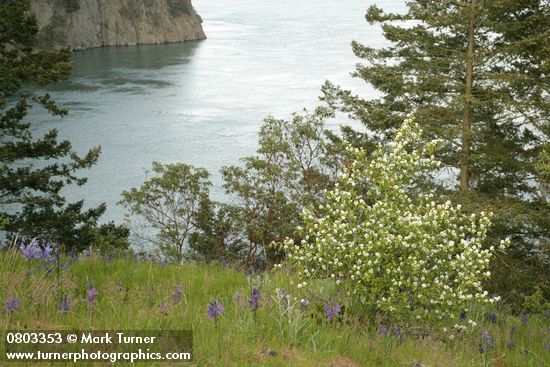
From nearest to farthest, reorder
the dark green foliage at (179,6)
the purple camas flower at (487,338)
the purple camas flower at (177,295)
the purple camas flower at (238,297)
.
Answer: the purple camas flower at (177,295) → the purple camas flower at (238,297) → the purple camas flower at (487,338) → the dark green foliage at (179,6)

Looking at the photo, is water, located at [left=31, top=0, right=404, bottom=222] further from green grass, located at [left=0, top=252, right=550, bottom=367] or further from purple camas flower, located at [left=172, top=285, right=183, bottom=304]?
purple camas flower, located at [left=172, top=285, right=183, bottom=304]

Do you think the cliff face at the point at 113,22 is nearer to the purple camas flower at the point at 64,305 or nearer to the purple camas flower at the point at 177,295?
the purple camas flower at the point at 177,295

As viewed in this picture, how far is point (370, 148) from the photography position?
28.5 metres

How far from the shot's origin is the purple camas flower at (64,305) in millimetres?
4997

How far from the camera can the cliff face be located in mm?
136250

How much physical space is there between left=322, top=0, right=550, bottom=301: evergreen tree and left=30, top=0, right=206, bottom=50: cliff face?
115 metres

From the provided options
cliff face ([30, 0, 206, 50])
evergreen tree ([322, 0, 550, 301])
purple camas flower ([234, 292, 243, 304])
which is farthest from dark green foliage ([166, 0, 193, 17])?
purple camas flower ([234, 292, 243, 304])

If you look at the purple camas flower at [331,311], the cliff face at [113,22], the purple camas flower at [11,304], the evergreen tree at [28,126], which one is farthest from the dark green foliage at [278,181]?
the cliff face at [113,22]

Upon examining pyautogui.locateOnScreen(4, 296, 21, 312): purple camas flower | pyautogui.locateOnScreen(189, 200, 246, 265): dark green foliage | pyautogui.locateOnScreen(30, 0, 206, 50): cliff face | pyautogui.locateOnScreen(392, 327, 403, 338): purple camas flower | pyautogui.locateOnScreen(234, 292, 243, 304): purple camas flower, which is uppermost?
pyautogui.locateOnScreen(30, 0, 206, 50): cliff face

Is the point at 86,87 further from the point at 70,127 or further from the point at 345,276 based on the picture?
the point at 345,276

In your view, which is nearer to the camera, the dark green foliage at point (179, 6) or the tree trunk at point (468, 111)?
the tree trunk at point (468, 111)

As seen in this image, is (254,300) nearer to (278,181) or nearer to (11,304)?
(11,304)

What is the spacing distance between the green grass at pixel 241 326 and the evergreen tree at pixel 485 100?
16.3m

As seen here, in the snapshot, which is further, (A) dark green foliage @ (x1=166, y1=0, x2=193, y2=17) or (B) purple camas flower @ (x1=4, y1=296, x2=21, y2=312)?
(A) dark green foliage @ (x1=166, y1=0, x2=193, y2=17)
